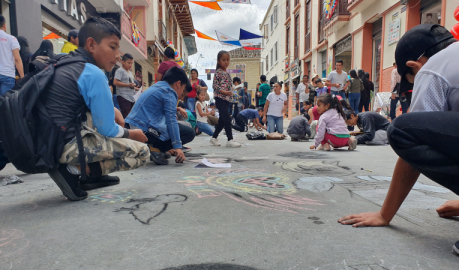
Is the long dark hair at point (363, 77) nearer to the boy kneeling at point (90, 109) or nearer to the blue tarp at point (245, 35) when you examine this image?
the boy kneeling at point (90, 109)

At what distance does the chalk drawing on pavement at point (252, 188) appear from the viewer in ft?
6.39

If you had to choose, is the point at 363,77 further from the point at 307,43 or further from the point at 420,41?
the point at 307,43

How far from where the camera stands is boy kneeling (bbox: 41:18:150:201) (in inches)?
74.3

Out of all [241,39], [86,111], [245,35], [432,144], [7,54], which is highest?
[245,35]

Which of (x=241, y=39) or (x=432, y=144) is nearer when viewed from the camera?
(x=432, y=144)

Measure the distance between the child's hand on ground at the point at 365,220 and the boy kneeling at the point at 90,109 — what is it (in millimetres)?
1428

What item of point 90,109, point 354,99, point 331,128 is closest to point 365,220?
point 90,109

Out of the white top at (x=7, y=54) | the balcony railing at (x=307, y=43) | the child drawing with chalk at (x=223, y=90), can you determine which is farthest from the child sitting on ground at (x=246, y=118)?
the balcony railing at (x=307, y=43)

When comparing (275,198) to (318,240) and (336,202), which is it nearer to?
(336,202)

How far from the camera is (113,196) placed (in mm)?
2135

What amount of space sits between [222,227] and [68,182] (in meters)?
1.08

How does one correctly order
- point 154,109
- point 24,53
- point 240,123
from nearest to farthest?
point 154,109 → point 24,53 → point 240,123

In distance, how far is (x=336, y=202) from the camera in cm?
197

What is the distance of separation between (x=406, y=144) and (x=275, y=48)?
27068 mm
